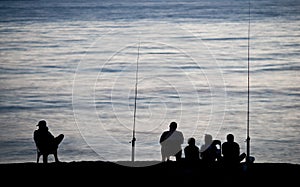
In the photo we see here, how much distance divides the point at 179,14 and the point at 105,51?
32061mm

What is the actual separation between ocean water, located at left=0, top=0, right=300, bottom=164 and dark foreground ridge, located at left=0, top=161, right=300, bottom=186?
2.15 m

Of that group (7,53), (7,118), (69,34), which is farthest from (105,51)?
(7,118)

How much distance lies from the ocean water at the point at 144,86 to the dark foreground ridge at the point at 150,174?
2.15 meters

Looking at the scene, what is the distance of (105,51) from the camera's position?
4203cm

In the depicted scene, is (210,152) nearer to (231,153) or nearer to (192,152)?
(192,152)

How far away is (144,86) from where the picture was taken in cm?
3078

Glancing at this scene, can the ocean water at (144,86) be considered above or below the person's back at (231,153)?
above

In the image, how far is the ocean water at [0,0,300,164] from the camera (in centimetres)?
2209

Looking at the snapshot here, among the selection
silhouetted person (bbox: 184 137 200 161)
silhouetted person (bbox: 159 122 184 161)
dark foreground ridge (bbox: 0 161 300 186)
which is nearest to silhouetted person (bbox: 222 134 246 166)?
dark foreground ridge (bbox: 0 161 300 186)

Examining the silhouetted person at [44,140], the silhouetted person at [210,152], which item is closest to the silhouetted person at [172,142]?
the silhouetted person at [210,152]

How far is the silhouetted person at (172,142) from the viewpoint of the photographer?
14.1 m

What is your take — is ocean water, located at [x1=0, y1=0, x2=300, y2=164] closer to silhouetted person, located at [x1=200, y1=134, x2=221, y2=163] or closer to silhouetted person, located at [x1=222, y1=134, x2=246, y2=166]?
silhouetted person, located at [x1=200, y1=134, x2=221, y2=163]

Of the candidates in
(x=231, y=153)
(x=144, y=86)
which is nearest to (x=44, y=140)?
(x=231, y=153)

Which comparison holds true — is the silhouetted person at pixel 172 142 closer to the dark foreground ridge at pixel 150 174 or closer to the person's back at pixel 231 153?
the dark foreground ridge at pixel 150 174
